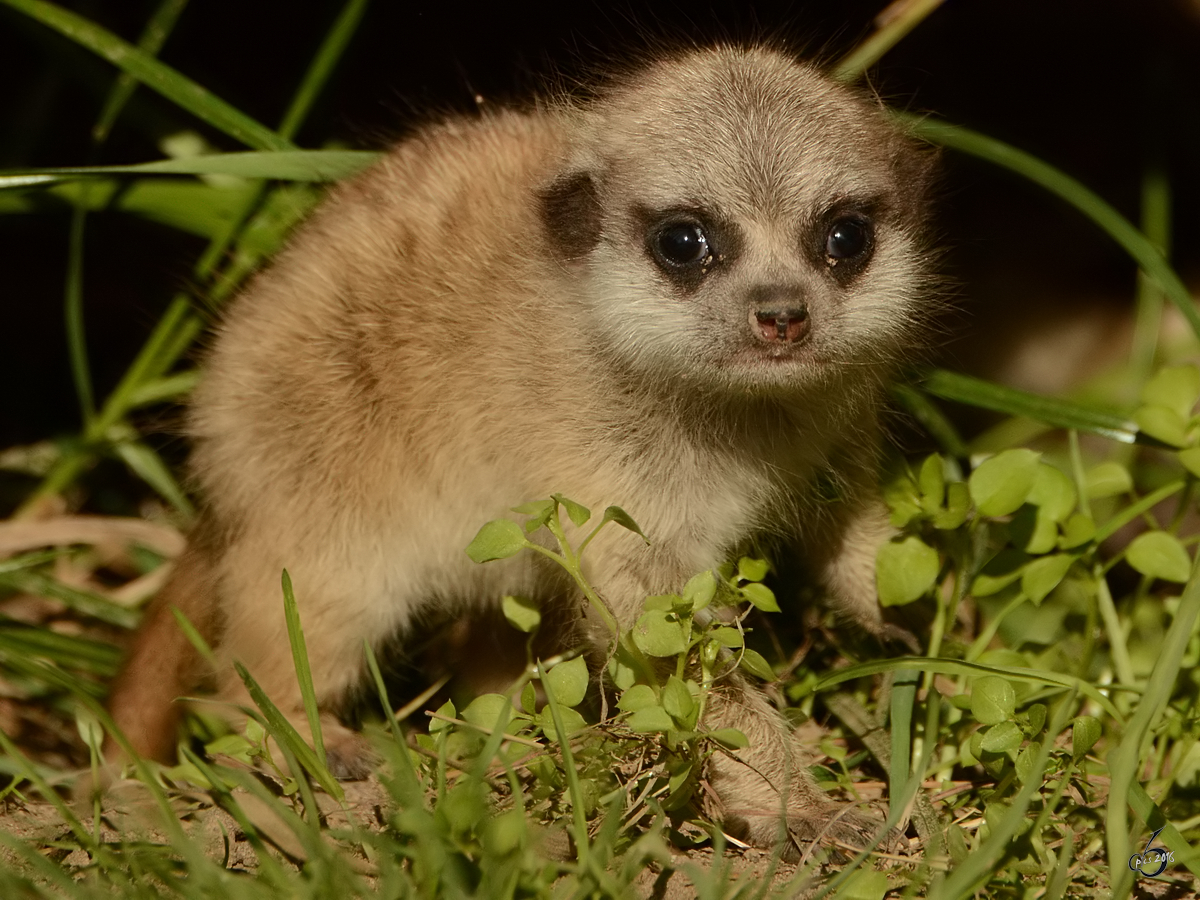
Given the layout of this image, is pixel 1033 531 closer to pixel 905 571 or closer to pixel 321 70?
pixel 905 571

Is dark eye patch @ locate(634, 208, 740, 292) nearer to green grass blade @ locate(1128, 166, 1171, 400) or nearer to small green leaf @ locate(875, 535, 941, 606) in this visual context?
small green leaf @ locate(875, 535, 941, 606)

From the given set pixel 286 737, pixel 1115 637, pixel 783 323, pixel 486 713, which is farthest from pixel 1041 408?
pixel 286 737

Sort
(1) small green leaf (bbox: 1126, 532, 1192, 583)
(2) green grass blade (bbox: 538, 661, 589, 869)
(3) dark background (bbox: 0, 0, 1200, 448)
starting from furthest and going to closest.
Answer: (3) dark background (bbox: 0, 0, 1200, 448) → (1) small green leaf (bbox: 1126, 532, 1192, 583) → (2) green grass blade (bbox: 538, 661, 589, 869)

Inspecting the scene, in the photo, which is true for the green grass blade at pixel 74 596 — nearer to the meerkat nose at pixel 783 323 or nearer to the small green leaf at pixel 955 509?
the meerkat nose at pixel 783 323

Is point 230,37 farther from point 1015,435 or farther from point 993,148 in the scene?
point 1015,435

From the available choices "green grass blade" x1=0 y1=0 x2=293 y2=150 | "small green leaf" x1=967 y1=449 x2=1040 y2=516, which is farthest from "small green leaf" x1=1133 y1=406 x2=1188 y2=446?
"green grass blade" x1=0 y1=0 x2=293 y2=150

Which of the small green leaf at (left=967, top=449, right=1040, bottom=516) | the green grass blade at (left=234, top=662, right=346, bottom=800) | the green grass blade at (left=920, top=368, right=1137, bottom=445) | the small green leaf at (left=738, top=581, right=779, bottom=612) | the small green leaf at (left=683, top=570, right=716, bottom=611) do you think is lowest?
the green grass blade at (left=234, top=662, right=346, bottom=800)
